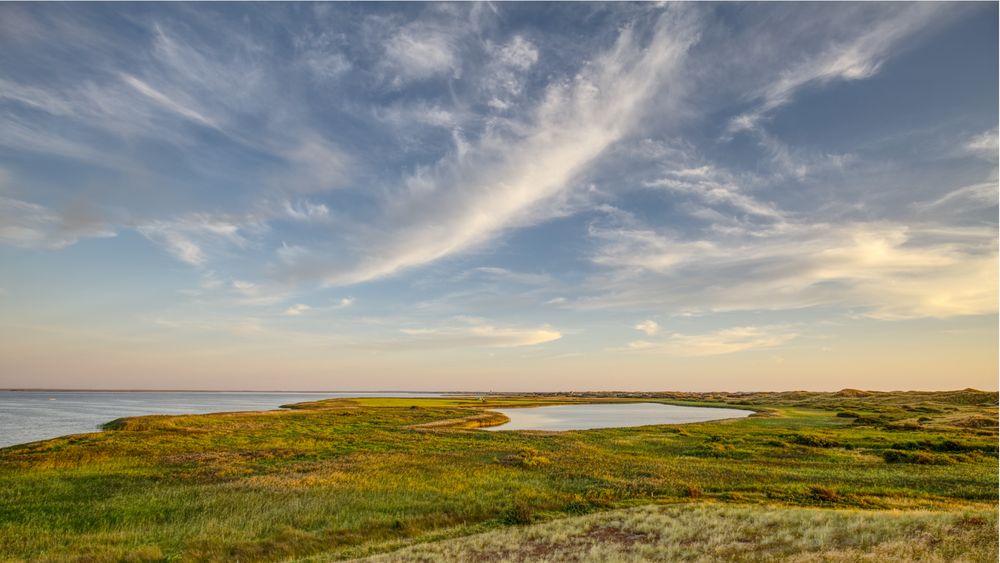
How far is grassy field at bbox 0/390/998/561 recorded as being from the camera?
19.5 meters

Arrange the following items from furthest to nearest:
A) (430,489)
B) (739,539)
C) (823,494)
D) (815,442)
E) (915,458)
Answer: (815,442)
(915,458)
(430,489)
(823,494)
(739,539)

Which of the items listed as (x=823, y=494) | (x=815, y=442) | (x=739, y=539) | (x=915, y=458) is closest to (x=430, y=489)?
(x=739, y=539)

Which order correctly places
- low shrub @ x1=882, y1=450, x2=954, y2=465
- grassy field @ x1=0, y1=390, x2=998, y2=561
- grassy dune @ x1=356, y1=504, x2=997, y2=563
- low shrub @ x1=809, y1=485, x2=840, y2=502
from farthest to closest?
low shrub @ x1=882, y1=450, x2=954, y2=465, low shrub @ x1=809, y1=485, x2=840, y2=502, grassy field @ x1=0, y1=390, x2=998, y2=561, grassy dune @ x1=356, y1=504, x2=997, y2=563

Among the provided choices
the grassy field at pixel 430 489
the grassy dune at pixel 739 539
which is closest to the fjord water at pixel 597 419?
the grassy field at pixel 430 489

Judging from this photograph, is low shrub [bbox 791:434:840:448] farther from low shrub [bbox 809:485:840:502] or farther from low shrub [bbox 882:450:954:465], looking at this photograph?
low shrub [bbox 809:485:840:502]

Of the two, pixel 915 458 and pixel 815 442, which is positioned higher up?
pixel 915 458

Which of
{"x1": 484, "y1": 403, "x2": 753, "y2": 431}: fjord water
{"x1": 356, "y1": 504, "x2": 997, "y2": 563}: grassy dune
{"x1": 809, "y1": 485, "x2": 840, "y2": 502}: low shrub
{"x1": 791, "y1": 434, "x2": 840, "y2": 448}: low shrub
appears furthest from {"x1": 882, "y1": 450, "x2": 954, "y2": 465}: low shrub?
{"x1": 484, "y1": 403, "x2": 753, "y2": 431}: fjord water

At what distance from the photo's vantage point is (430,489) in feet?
98.5

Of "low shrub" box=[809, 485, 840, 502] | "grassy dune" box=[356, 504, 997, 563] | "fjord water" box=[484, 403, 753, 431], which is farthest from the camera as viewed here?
"fjord water" box=[484, 403, 753, 431]

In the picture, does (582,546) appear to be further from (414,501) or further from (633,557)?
(414,501)

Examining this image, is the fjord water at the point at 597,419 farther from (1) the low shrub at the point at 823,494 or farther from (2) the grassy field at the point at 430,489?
(1) the low shrub at the point at 823,494

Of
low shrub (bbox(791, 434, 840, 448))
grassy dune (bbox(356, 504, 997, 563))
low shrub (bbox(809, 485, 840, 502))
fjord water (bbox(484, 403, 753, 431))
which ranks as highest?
grassy dune (bbox(356, 504, 997, 563))

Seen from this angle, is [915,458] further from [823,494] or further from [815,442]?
[823,494]

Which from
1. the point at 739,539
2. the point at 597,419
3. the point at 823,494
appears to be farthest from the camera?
the point at 597,419
